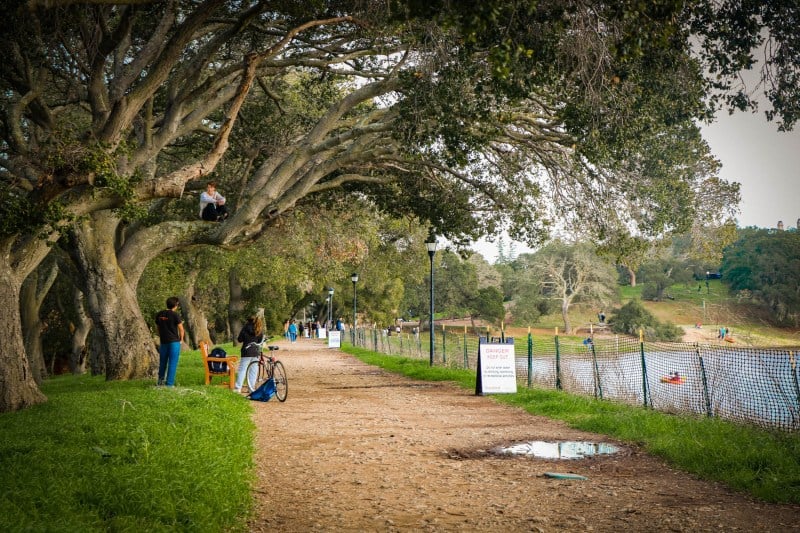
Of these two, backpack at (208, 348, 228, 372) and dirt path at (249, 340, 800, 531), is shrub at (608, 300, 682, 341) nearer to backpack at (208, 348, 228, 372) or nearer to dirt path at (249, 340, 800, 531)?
backpack at (208, 348, 228, 372)

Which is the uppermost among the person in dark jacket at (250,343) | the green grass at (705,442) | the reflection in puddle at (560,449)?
the person in dark jacket at (250,343)

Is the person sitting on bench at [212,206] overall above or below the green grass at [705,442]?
above

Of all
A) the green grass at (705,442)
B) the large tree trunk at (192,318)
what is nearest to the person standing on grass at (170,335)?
the green grass at (705,442)

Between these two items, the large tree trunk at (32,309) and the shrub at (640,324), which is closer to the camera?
the large tree trunk at (32,309)

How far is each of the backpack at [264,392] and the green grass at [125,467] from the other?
9.88 feet

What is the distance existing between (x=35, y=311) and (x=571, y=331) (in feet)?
204

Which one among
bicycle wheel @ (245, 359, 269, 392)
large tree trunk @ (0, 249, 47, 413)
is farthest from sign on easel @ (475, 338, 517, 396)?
large tree trunk @ (0, 249, 47, 413)

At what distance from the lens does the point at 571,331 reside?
80625mm

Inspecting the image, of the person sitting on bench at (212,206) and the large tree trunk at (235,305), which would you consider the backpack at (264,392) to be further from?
the large tree trunk at (235,305)

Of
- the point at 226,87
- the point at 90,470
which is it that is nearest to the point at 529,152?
the point at 226,87

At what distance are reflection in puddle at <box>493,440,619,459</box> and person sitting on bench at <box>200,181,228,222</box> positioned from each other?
9835 millimetres

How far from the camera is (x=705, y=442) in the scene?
8.72 meters

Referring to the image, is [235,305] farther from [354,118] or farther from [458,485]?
[458,485]

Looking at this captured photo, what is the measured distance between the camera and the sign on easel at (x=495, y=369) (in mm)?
15578
